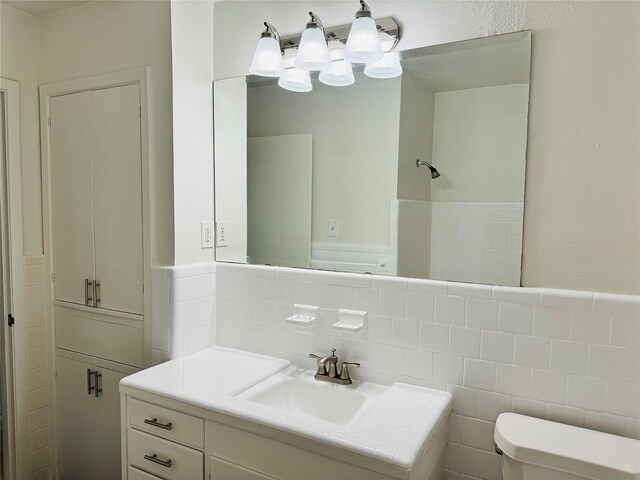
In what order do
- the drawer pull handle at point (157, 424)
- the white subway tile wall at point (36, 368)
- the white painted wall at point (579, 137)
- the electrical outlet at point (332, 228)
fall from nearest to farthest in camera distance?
the white painted wall at point (579, 137), the drawer pull handle at point (157, 424), the electrical outlet at point (332, 228), the white subway tile wall at point (36, 368)

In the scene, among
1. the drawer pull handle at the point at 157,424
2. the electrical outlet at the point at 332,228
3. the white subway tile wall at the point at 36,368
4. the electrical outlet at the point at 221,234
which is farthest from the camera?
the white subway tile wall at the point at 36,368

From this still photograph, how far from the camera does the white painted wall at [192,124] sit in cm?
195

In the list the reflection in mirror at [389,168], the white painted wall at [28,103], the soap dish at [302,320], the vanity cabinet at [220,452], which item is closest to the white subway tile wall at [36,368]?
the white painted wall at [28,103]

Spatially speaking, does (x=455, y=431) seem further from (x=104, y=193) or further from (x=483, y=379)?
(x=104, y=193)

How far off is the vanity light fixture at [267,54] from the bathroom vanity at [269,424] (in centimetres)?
123

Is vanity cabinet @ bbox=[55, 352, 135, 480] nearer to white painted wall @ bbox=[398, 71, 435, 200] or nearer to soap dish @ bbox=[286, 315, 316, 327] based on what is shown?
soap dish @ bbox=[286, 315, 316, 327]

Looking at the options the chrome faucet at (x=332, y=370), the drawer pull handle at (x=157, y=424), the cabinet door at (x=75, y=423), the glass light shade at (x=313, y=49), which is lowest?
the cabinet door at (x=75, y=423)

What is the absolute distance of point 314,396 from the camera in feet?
5.82

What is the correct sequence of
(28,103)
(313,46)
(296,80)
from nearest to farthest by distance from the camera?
(313,46), (296,80), (28,103)

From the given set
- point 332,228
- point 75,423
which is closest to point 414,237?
point 332,228

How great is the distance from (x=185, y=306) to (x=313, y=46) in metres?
1.22

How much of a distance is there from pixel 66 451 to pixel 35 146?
159 cm

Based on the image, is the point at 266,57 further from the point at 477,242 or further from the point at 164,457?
the point at 164,457

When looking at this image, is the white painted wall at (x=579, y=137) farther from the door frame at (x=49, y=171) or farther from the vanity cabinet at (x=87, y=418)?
the vanity cabinet at (x=87, y=418)
